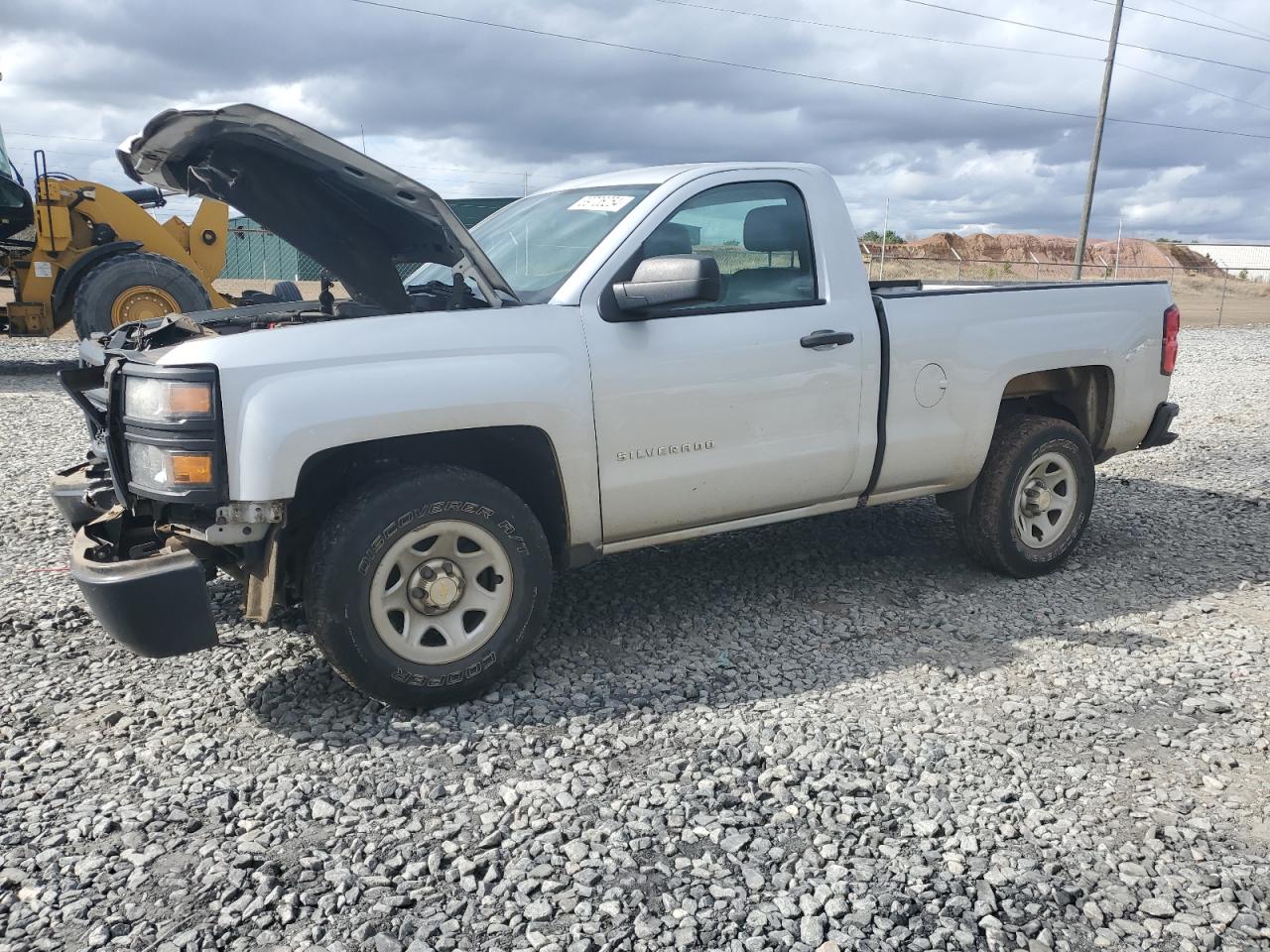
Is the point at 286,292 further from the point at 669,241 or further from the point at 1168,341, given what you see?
the point at 1168,341

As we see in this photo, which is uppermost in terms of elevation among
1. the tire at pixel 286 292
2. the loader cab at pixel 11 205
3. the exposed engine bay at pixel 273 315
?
the loader cab at pixel 11 205

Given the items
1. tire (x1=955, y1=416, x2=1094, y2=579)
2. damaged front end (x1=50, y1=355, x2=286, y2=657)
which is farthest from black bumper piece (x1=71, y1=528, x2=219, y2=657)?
tire (x1=955, y1=416, x2=1094, y2=579)

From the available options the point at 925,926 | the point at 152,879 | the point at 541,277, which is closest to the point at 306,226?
the point at 541,277

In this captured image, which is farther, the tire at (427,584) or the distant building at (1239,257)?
the distant building at (1239,257)

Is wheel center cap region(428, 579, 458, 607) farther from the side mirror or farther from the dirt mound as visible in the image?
the dirt mound

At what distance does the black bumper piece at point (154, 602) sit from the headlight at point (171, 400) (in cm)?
48

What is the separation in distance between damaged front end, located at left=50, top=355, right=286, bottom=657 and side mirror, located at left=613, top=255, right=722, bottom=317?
1.52 meters

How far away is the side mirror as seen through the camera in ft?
12.8

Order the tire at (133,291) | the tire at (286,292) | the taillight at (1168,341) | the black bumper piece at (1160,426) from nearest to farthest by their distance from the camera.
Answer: the taillight at (1168,341)
the black bumper piece at (1160,426)
the tire at (286,292)
the tire at (133,291)

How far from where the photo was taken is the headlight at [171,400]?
3369mm

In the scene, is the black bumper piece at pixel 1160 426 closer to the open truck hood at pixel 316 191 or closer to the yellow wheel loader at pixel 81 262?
the open truck hood at pixel 316 191

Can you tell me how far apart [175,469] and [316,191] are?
1.43 metres

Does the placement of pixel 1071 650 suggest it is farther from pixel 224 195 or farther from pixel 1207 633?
pixel 224 195

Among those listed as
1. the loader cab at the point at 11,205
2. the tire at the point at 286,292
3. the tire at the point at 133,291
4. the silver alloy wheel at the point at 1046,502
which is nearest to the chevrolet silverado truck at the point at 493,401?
the silver alloy wheel at the point at 1046,502
